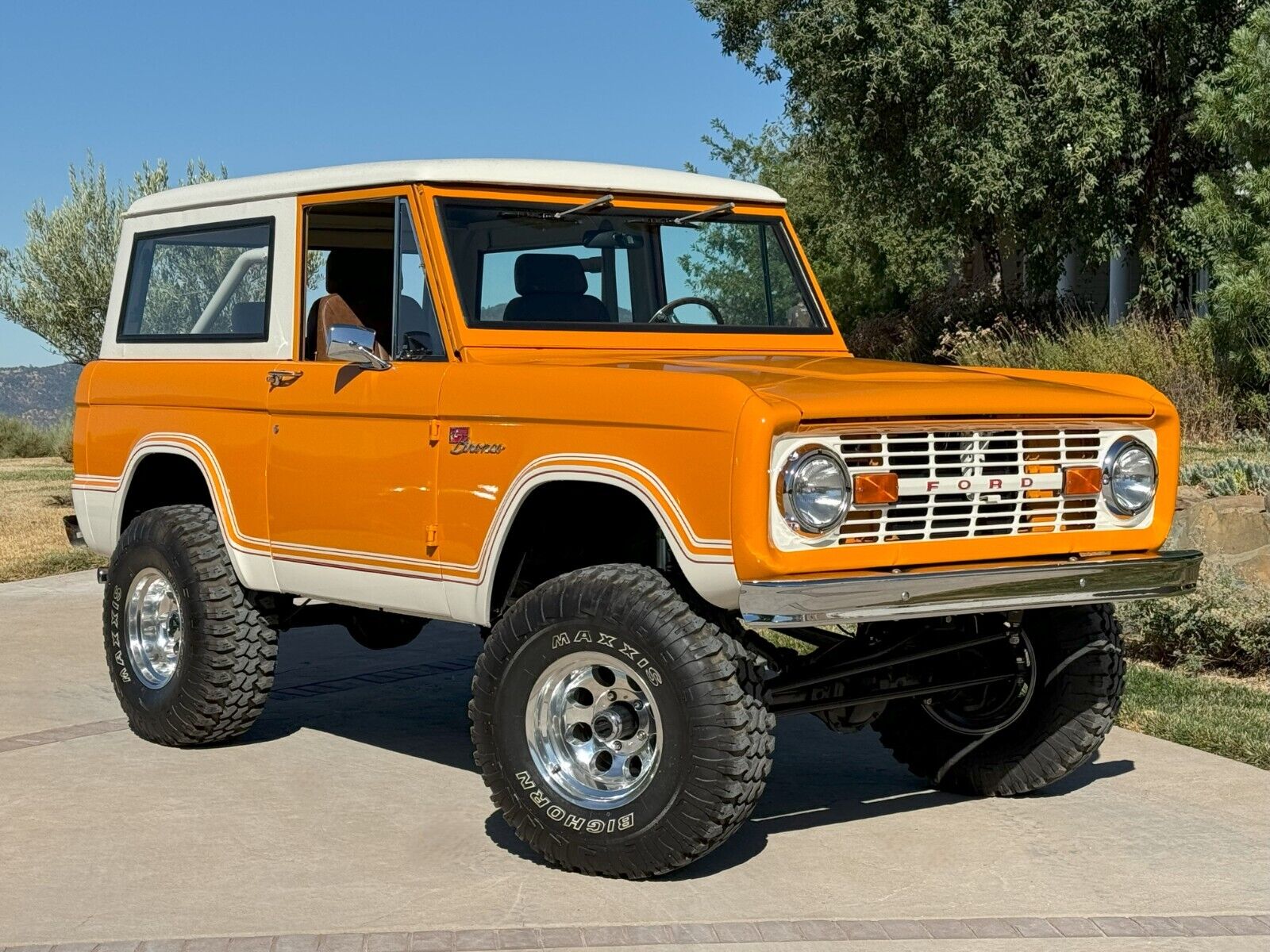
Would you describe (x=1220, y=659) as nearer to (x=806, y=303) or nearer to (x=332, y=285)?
(x=806, y=303)

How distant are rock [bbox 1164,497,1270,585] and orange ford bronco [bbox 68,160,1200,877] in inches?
163

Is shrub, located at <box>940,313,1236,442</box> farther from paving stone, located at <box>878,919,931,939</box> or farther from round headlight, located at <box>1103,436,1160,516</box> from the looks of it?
paving stone, located at <box>878,919,931,939</box>

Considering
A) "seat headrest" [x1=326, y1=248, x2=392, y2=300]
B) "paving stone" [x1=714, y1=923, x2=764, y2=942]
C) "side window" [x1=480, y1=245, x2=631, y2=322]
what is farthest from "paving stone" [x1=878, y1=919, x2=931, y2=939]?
"seat headrest" [x1=326, y1=248, x2=392, y2=300]

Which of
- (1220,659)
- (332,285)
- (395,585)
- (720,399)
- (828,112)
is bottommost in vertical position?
(1220,659)

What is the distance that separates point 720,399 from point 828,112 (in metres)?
18.9

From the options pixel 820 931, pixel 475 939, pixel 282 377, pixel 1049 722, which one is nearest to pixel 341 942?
pixel 475 939

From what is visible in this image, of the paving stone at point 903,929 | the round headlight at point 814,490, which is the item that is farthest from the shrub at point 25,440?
the paving stone at point 903,929

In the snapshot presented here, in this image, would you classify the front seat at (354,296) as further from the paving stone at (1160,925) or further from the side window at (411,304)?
the paving stone at (1160,925)

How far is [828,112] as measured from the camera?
2331 cm

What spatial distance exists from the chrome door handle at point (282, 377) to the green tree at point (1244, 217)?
36.6 feet

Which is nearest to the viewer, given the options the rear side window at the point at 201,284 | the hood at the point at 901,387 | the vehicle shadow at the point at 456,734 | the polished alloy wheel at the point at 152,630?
the hood at the point at 901,387

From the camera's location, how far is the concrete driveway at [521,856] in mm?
4910

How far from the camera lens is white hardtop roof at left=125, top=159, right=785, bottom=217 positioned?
21.6ft

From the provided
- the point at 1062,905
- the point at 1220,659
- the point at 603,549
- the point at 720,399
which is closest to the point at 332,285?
the point at 603,549
